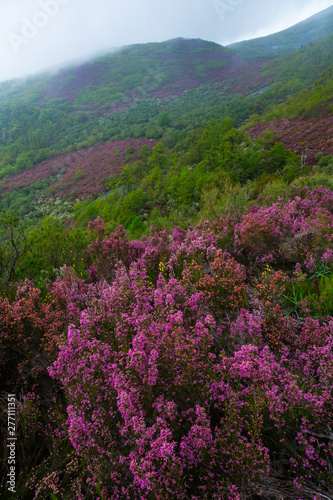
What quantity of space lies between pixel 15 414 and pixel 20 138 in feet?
249

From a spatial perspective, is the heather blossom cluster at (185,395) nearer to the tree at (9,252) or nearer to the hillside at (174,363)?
the hillside at (174,363)

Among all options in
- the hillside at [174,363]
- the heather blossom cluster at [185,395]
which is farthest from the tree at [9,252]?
the heather blossom cluster at [185,395]

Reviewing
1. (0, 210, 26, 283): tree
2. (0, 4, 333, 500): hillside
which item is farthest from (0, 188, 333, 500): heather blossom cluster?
(0, 210, 26, 283): tree

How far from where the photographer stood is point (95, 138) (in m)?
51.4

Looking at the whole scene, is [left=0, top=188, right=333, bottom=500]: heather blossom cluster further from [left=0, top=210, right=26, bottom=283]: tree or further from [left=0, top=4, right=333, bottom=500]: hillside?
[left=0, top=210, right=26, bottom=283]: tree

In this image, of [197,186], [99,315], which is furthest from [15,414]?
[197,186]

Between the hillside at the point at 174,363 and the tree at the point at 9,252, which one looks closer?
the hillside at the point at 174,363

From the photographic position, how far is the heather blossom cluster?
127 centimetres

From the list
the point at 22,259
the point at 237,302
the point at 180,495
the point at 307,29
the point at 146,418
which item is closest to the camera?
the point at 180,495

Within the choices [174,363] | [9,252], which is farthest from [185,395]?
[9,252]

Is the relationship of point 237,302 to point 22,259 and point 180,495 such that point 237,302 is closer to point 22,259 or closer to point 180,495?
point 180,495

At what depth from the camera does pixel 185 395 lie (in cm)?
161

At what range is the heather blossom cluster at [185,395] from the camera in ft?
4.18

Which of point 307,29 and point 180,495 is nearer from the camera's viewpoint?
point 180,495
